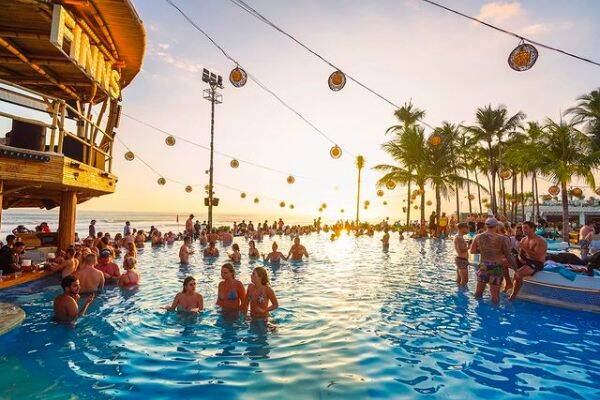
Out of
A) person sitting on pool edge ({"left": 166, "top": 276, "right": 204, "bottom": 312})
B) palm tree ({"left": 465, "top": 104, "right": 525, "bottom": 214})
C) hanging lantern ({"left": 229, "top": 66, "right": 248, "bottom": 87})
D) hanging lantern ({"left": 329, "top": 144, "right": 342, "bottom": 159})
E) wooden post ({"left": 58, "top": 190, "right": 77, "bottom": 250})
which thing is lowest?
person sitting on pool edge ({"left": 166, "top": 276, "right": 204, "bottom": 312})

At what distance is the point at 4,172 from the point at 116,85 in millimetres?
6216

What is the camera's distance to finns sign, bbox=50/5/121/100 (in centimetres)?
791

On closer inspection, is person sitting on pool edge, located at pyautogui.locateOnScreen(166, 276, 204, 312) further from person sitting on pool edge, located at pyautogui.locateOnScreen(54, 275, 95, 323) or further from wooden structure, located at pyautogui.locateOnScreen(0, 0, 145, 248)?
wooden structure, located at pyautogui.locateOnScreen(0, 0, 145, 248)

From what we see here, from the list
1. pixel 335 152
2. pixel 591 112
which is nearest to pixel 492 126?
pixel 591 112

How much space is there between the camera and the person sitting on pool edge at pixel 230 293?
752cm

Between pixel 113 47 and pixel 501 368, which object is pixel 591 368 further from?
pixel 113 47

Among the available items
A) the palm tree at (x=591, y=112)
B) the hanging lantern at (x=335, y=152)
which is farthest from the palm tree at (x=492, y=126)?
the hanging lantern at (x=335, y=152)

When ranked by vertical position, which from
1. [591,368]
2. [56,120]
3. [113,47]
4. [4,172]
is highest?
[113,47]

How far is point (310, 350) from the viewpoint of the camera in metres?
5.77

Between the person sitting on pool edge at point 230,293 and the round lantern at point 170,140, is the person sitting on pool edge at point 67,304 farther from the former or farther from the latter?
the round lantern at point 170,140

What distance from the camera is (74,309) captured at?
6977mm

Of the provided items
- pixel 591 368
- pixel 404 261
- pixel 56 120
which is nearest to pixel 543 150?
pixel 404 261

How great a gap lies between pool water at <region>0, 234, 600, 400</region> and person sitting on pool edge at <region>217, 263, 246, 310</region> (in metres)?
0.34

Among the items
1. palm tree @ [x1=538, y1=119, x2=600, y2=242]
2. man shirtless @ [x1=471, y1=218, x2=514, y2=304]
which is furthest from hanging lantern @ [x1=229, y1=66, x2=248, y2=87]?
palm tree @ [x1=538, y1=119, x2=600, y2=242]
